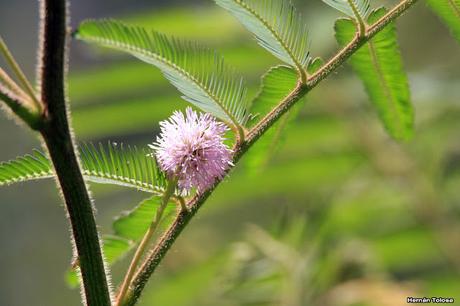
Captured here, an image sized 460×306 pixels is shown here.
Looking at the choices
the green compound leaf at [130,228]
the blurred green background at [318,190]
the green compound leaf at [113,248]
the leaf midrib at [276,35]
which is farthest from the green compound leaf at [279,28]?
the blurred green background at [318,190]

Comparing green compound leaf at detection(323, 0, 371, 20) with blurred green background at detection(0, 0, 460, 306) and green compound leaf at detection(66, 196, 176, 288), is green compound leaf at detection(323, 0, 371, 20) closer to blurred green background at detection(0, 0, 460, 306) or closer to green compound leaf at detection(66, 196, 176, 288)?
green compound leaf at detection(66, 196, 176, 288)


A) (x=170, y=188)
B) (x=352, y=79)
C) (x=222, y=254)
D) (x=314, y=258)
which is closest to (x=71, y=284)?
(x=170, y=188)

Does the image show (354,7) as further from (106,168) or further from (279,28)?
(106,168)

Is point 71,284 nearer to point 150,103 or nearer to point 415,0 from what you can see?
point 415,0

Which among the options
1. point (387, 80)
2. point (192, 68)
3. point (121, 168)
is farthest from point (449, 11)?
point (121, 168)

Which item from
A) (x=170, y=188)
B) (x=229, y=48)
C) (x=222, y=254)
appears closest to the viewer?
(x=170, y=188)

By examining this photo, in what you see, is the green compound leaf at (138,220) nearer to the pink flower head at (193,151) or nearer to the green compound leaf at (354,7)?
the pink flower head at (193,151)
